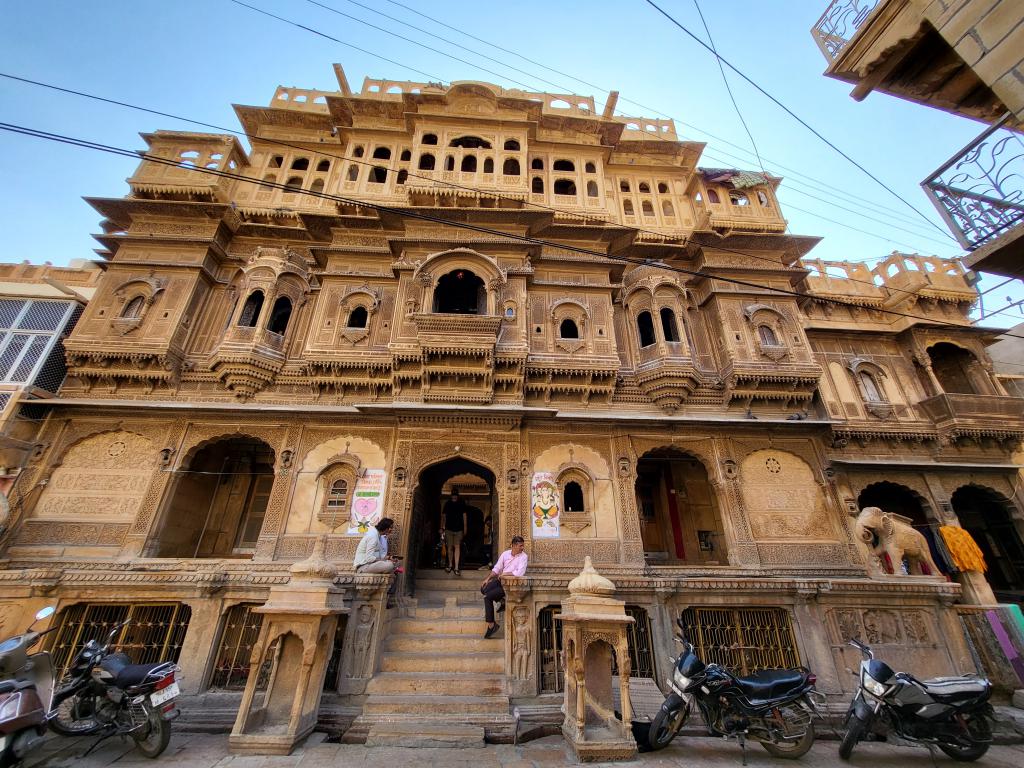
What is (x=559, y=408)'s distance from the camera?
10648 mm

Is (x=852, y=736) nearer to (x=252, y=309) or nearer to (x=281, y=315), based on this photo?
(x=281, y=315)

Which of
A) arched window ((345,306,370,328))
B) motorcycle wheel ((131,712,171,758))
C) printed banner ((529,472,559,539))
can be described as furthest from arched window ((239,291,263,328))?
motorcycle wheel ((131,712,171,758))

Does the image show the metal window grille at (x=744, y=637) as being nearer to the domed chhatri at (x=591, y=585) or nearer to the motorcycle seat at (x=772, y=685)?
the motorcycle seat at (x=772, y=685)

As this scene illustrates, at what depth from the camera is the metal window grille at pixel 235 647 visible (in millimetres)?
6039

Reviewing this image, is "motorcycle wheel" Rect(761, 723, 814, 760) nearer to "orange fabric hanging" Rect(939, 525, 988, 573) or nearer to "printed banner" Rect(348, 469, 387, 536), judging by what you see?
"printed banner" Rect(348, 469, 387, 536)

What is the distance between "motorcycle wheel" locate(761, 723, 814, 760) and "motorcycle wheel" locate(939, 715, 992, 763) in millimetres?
1446

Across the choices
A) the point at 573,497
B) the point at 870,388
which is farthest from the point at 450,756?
the point at 870,388

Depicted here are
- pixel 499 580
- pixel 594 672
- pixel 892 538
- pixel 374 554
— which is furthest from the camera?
pixel 892 538

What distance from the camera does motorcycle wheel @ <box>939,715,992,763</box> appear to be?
14.9 feet

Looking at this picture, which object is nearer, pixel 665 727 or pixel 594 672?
pixel 665 727

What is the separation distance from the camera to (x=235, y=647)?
248 inches

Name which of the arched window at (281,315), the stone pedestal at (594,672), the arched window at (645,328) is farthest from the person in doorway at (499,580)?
the arched window at (281,315)

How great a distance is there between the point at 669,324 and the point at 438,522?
8.74 m

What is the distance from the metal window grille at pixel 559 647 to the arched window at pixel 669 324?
7.36 meters
